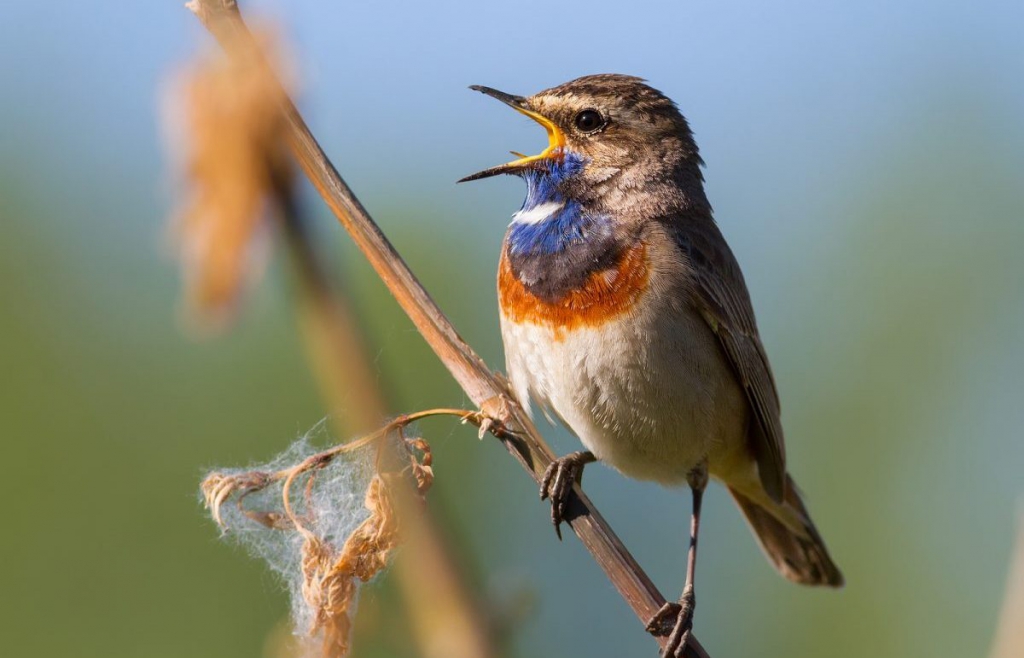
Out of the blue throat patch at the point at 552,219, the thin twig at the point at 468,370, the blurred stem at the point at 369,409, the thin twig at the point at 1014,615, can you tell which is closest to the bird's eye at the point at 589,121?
the blue throat patch at the point at 552,219

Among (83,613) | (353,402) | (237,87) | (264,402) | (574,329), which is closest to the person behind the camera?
(353,402)

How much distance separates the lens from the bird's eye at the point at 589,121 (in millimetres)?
4301

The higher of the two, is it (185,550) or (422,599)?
(422,599)

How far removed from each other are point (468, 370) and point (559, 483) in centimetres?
66

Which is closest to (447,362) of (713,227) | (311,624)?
(311,624)

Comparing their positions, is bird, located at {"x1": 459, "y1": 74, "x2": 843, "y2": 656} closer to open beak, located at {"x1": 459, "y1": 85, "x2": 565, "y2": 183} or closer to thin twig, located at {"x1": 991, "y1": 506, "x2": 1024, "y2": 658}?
open beak, located at {"x1": 459, "y1": 85, "x2": 565, "y2": 183}

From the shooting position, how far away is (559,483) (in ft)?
10.9

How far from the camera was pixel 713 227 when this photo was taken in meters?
4.49

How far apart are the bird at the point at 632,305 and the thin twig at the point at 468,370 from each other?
541 mm

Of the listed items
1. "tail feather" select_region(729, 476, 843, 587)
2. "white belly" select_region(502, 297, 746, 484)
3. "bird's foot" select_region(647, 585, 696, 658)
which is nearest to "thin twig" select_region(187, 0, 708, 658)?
"bird's foot" select_region(647, 585, 696, 658)

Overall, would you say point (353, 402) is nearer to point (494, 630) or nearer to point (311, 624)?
point (494, 630)

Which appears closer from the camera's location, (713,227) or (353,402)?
(353,402)

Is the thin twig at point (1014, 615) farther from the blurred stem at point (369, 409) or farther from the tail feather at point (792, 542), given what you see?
the tail feather at point (792, 542)

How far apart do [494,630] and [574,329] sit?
2.62 m
